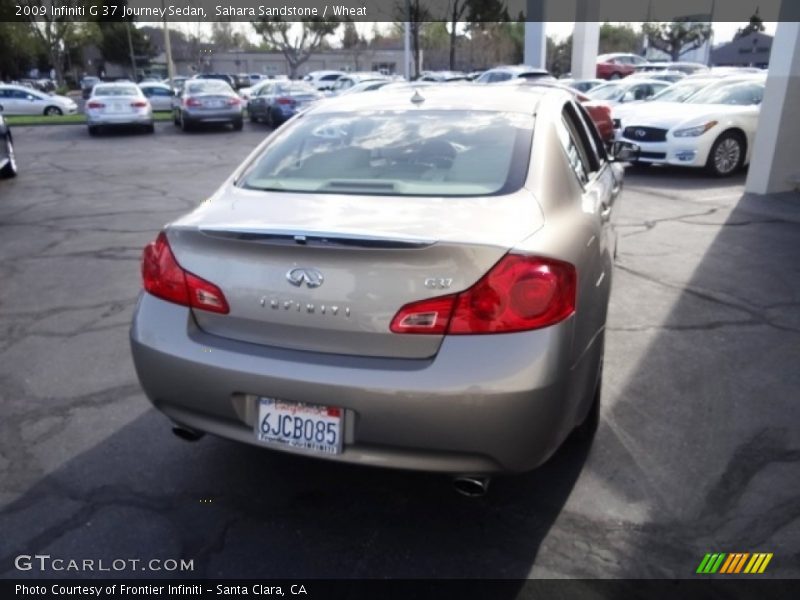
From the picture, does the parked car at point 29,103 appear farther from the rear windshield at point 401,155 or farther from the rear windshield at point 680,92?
the rear windshield at point 401,155

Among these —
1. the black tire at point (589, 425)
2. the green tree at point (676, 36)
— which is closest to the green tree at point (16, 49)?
the black tire at point (589, 425)

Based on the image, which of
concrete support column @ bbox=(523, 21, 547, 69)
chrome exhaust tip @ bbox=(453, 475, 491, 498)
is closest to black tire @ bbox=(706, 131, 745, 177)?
chrome exhaust tip @ bbox=(453, 475, 491, 498)

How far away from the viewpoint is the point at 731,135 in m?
11.1

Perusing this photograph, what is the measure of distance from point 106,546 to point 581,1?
27.2m

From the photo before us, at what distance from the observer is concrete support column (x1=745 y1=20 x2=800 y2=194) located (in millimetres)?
8969

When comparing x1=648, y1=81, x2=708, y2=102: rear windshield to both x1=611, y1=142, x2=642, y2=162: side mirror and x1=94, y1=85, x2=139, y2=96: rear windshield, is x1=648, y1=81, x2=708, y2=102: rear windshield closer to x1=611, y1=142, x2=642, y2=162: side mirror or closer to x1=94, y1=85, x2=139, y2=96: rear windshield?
x1=611, y1=142, x2=642, y2=162: side mirror

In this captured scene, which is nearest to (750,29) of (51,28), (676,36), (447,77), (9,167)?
(676,36)

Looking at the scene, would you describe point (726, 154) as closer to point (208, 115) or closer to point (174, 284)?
point (174, 284)

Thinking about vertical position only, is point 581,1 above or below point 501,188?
above

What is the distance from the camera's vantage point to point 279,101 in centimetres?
2009

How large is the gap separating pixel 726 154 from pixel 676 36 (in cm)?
6053

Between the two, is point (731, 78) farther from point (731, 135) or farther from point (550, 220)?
point (550, 220)

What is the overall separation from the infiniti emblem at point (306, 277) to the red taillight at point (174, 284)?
0.31 metres

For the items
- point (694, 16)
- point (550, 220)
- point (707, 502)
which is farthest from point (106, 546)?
point (694, 16)
